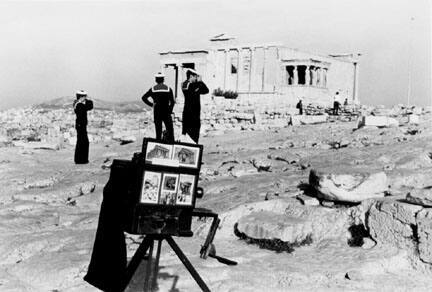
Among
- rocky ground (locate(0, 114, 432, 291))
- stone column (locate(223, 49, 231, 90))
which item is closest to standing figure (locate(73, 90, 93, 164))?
rocky ground (locate(0, 114, 432, 291))

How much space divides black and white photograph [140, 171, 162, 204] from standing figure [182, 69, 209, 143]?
7.16 metres

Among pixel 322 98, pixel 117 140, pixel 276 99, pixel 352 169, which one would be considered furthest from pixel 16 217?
pixel 322 98

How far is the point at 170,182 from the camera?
506 centimetres

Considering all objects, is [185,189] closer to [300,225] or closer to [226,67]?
[300,225]

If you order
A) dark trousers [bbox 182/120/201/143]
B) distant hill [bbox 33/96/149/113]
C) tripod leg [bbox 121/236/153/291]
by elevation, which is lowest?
distant hill [bbox 33/96/149/113]

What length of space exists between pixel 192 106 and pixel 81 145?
17.4 feet

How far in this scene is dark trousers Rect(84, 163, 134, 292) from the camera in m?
5.10

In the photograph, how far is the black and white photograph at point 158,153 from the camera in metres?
4.91

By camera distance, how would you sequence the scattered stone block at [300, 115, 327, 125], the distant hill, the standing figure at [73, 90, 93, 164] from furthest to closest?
the distant hill, the scattered stone block at [300, 115, 327, 125], the standing figure at [73, 90, 93, 164]

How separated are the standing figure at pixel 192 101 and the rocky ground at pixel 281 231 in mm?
1275

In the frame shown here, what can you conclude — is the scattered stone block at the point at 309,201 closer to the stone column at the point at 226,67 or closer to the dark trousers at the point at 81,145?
the dark trousers at the point at 81,145

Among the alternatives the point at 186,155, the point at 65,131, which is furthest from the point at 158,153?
the point at 65,131

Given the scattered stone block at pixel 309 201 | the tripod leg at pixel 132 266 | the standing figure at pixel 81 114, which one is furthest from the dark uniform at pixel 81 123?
the tripod leg at pixel 132 266

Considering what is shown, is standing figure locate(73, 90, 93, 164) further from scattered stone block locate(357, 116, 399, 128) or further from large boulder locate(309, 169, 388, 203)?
scattered stone block locate(357, 116, 399, 128)
